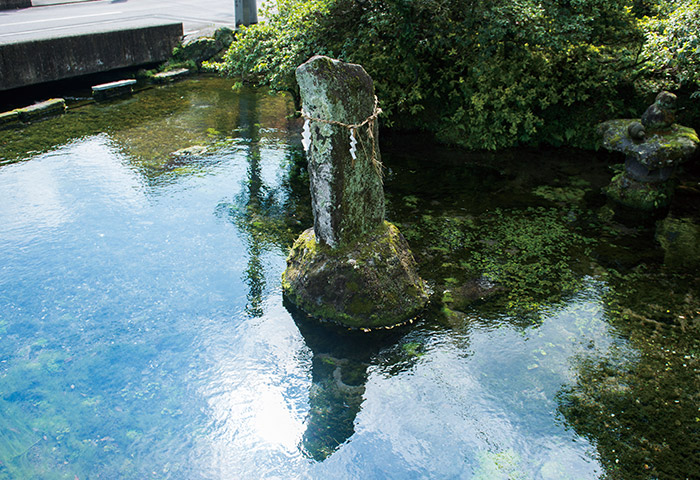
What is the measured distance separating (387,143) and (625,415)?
23.0 feet

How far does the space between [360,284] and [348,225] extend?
67 cm

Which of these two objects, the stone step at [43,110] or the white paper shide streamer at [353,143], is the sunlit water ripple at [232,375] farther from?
the stone step at [43,110]

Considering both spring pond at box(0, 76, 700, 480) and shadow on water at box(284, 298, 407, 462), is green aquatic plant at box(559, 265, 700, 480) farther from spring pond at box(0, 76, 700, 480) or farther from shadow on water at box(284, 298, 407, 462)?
shadow on water at box(284, 298, 407, 462)

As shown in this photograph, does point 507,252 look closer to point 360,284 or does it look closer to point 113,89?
point 360,284

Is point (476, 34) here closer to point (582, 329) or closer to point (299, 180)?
point (299, 180)

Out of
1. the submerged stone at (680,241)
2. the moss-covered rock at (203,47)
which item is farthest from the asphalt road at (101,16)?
the submerged stone at (680,241)

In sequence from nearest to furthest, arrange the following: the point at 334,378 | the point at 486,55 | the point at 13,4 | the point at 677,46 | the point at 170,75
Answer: the point at 334,378, the point at 677,46, the point at 486,55, the point at 170,75, the point at 13,4

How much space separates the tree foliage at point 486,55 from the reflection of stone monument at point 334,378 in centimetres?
532

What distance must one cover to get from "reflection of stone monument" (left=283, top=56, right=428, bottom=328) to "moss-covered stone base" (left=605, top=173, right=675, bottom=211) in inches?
156

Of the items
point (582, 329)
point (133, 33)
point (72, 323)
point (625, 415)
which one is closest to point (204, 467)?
point (72, 323)

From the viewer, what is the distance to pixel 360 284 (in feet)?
17.7

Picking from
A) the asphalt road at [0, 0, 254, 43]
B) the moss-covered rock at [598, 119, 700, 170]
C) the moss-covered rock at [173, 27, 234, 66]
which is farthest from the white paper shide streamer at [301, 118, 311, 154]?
the moss-covered rock at [173, 27, 234, 66]

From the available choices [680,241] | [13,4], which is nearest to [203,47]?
[13,4]

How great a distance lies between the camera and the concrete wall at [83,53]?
1101 centimetres
